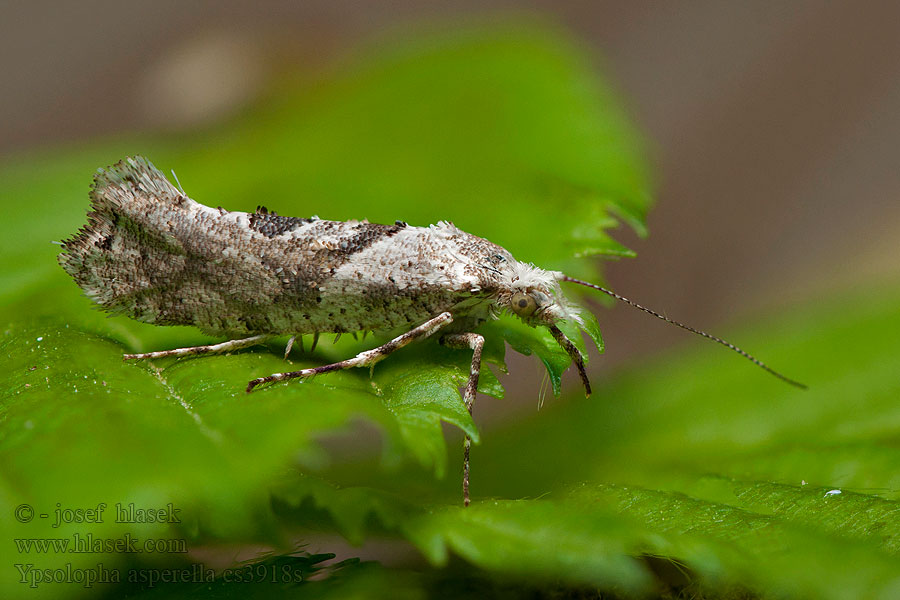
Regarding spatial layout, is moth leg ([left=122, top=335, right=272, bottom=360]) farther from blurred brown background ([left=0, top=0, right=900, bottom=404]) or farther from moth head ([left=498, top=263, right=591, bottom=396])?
blurred brown background ([left=0, top=0, right=900, bottom=404])

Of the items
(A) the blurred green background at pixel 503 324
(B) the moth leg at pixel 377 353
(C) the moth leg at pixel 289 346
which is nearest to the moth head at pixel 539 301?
(A) the blurred green background at pixel 503 324

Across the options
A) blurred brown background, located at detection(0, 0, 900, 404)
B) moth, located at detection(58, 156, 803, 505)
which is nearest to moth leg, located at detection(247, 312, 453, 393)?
moth, located at detection(58, 156, 803, 505)

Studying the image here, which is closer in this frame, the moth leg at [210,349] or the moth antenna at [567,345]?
the moth leg at [210,349]

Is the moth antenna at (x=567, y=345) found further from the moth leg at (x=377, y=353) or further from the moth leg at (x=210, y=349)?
the moth leg at (x=210, y=349)

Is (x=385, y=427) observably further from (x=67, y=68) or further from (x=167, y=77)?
(x=67, y=68)

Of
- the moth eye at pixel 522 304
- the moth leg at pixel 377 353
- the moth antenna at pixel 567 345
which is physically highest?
the moth eye at pixel 522 304

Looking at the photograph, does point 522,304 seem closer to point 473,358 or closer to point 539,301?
point 539,301

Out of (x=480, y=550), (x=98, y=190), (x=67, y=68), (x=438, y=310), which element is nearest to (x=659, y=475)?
(x=438, y=310)
